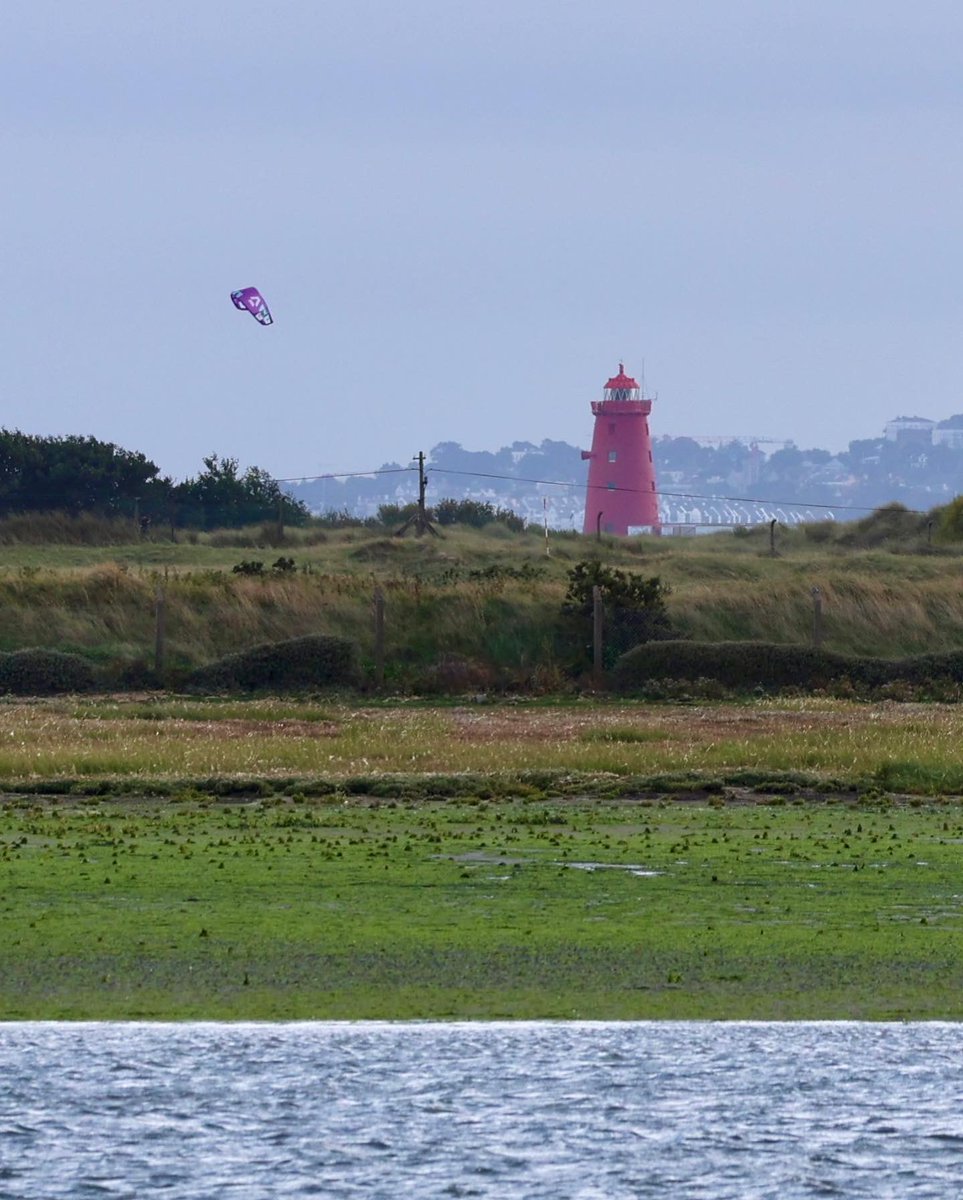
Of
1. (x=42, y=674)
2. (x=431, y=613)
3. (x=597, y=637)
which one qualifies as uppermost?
(x=431, y=613)

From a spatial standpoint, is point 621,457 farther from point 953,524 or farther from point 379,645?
point 379,645

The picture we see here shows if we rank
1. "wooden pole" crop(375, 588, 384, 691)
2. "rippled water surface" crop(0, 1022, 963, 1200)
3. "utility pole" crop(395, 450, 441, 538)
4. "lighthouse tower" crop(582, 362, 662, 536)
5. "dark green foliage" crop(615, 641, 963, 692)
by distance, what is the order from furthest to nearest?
→ "lighthouse tower" crop(582, 362, 662, 536) → "utility pole" crop(395, 450, 441, 538) → "wooden pole" crop(375, 588, 384, 691) → "dark green foliage" crop(615, 641, 963, 692) → "rippled water surface" crop(0, 1022, 963, 1200)

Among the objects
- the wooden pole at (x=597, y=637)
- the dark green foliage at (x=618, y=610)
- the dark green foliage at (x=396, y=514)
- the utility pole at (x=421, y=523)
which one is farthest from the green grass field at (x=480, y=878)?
the dark green foliage at (x=396, y=514)

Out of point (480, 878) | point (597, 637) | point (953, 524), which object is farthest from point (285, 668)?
point (953, 524)

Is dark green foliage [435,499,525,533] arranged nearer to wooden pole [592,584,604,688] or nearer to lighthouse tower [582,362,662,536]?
lighthouse tower [582,362,662,536]

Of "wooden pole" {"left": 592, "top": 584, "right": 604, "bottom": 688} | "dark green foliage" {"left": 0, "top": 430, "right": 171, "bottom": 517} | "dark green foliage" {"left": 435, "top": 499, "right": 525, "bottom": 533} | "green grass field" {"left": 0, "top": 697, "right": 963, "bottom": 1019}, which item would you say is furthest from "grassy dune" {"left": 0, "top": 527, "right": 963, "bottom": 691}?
"dark green foliage" {"left": 435, "top": 499, "right": 525, "bottom": 533}

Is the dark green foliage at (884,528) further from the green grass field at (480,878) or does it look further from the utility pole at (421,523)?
the green grass field at (480,878)

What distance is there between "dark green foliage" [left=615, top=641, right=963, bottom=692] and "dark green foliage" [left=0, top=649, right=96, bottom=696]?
919 cm

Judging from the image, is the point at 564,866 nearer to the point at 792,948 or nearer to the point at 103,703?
the point at 792,948

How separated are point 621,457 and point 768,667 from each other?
66.4m

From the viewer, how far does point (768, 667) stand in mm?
33219

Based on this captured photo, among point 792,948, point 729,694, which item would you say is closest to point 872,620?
point 729,694

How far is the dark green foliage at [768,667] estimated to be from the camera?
1299 inches

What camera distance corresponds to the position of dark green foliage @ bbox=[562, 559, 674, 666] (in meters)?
35.0
